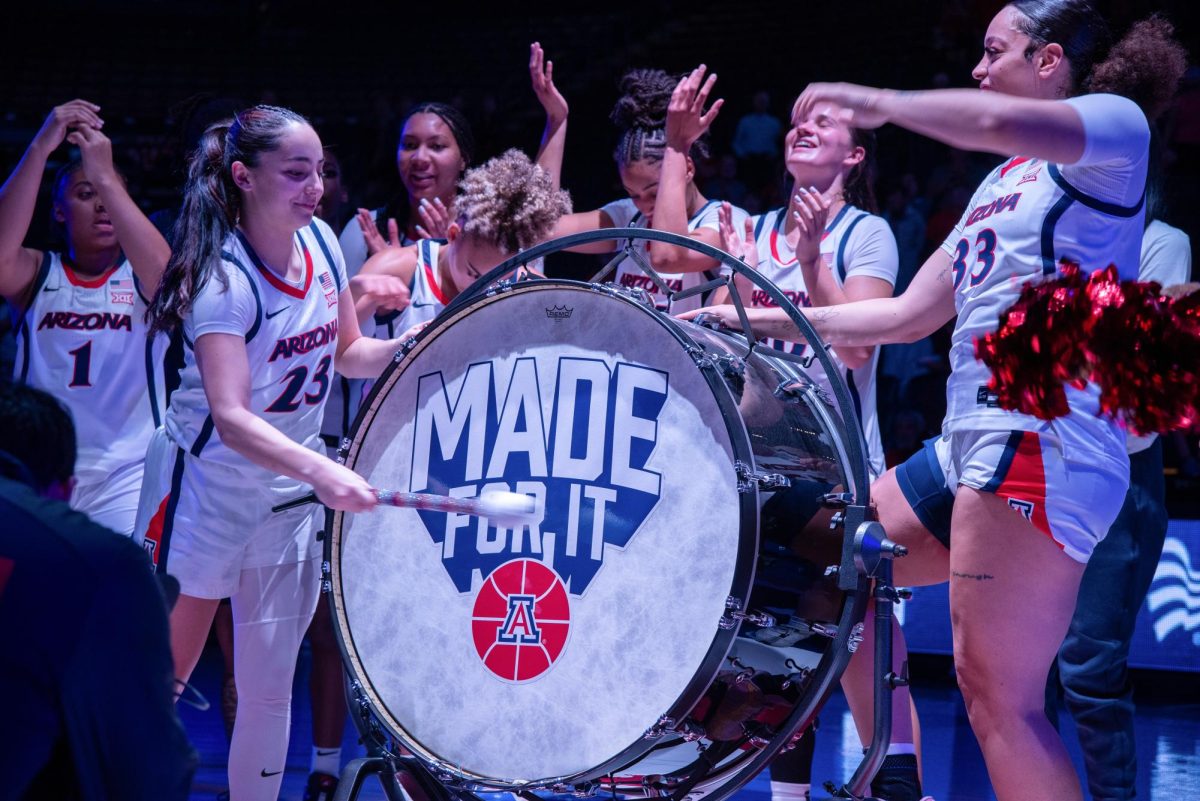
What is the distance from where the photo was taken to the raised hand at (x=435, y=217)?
4020 millimetres

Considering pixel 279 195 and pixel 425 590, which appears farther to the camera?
pixel 279 195

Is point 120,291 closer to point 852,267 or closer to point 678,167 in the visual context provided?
point 678,167

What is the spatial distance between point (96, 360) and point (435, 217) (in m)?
1.06

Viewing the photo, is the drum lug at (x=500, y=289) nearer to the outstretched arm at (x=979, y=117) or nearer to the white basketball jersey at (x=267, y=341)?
the white basketball jersey at (x=267, y=341)

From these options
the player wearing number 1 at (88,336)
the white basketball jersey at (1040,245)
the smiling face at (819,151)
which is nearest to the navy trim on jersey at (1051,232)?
the white basketball jersey at (1040,245)

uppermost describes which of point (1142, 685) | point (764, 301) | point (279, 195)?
point (279, 195)

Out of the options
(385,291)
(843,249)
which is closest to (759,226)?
(843,249)

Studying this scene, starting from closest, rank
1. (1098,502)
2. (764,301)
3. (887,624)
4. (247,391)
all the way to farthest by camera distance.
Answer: (1098,502) < (887,624) < (247,391) < (764,301)

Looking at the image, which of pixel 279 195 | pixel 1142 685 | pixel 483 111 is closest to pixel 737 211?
pixel 279 195

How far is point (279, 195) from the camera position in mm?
3018

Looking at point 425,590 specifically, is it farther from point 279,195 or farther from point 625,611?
point 279,195

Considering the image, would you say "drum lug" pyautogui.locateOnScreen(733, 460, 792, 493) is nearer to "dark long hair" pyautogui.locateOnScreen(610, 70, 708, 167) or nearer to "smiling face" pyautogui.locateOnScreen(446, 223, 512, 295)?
"smiling face" pyautogui.locateOnScreen(446, 223, 512, 295)

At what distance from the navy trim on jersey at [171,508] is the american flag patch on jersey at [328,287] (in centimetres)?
49

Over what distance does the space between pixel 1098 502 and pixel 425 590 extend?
4.27ft
